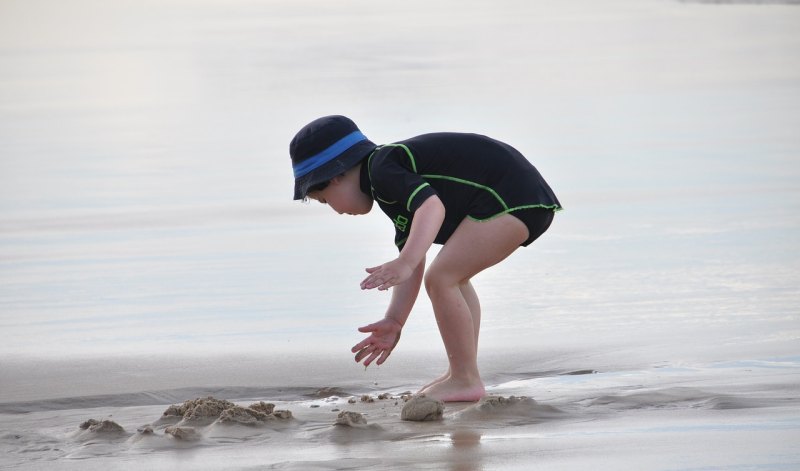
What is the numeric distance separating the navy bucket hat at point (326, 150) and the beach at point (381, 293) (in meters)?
0.90

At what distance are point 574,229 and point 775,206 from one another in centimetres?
138

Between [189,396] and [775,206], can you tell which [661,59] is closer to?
[775,206]

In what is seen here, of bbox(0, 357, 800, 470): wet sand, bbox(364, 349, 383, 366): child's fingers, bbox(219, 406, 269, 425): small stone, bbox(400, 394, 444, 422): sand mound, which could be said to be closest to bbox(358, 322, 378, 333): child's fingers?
bbox(364, 349, 383, 366): child's fingers

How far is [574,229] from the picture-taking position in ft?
28.1

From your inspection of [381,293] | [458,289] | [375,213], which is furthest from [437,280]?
[375,213]

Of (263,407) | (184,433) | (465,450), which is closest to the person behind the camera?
(465,450)

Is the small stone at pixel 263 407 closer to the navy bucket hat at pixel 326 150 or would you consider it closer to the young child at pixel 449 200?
the young child at pixel 449 200

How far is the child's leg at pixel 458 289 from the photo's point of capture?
5.24 metres

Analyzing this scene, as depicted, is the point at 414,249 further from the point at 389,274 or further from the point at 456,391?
the point at 456,391

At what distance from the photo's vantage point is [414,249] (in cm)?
484

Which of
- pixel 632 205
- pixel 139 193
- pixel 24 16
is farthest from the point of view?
pixel 24 16

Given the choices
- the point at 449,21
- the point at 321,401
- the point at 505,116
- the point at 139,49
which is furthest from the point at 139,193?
the point at 449,21

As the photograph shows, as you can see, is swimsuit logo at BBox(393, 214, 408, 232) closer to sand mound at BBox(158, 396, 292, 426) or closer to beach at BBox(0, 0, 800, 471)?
beach at BBox(0, 0, 800, 471)

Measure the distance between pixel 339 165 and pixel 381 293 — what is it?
2238 millimetres
